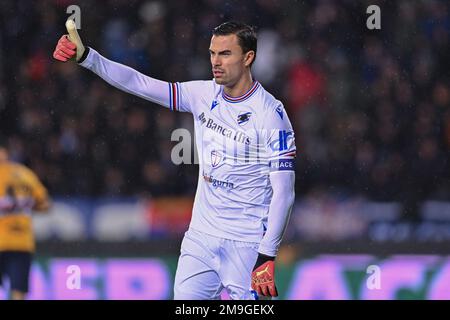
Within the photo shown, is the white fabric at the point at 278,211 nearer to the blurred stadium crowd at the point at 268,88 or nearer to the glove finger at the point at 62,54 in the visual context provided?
the glove finger at the point at 62,54

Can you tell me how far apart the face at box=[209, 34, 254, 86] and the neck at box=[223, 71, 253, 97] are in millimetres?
46

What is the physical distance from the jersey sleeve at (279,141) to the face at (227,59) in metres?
0.32

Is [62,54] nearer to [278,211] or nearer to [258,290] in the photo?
[278,211]

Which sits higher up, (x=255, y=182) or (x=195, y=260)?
(x=255, y=182)

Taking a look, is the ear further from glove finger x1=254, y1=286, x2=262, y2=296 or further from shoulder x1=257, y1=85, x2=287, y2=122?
glove finger x1=254, y1=286, x2=262, y2=296

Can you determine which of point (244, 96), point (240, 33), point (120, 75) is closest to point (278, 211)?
point (244, 96)

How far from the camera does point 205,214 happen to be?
6723mm

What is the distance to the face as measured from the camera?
21.8 feet

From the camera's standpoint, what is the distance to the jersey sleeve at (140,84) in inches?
265

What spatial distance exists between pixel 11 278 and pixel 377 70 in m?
5.34

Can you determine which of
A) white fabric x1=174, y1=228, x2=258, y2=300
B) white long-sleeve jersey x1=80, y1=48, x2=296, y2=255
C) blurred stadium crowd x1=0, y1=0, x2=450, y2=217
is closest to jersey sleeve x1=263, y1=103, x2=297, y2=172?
white long-sleeve jersey x1=80, y1=48, x2=296, y2=255
